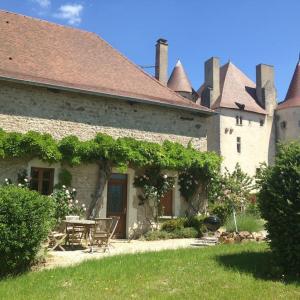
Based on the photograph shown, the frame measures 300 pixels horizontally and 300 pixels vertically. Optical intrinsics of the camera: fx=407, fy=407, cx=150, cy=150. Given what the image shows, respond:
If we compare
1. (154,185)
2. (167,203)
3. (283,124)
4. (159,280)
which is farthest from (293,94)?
(159,280)

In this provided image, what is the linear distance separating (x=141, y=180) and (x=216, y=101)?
54.8 ft

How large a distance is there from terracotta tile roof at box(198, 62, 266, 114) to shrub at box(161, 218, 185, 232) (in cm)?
1594

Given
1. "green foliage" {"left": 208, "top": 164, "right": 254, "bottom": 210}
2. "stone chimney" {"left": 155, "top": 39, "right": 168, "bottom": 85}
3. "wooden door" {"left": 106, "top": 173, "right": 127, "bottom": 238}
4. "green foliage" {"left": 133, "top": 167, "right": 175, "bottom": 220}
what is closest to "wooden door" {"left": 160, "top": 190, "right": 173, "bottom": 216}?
"green foliage" {"left": 133, "top": 167, "right": 175, "bottom": 220}

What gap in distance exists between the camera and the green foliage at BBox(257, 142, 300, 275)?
6.78m

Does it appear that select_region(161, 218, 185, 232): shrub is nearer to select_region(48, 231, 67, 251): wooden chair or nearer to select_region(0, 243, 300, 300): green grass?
select_region(48, 231, 67, 251): wooden chair

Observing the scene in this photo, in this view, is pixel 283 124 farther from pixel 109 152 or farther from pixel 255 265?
pixel 255 265

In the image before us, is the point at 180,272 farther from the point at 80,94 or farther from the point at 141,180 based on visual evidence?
the point at 80,94

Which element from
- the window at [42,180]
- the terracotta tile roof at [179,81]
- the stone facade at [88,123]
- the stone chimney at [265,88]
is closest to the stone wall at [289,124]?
the stone chimney at [265,88]

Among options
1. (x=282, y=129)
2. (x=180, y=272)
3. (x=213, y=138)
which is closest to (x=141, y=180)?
(x=180, y=272)

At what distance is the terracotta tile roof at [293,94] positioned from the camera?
3059 cm

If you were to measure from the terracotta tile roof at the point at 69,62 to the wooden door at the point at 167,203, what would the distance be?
3153 mm

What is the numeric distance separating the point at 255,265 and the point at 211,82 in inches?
900

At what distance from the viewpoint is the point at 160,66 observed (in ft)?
66.1

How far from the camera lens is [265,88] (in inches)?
1203
